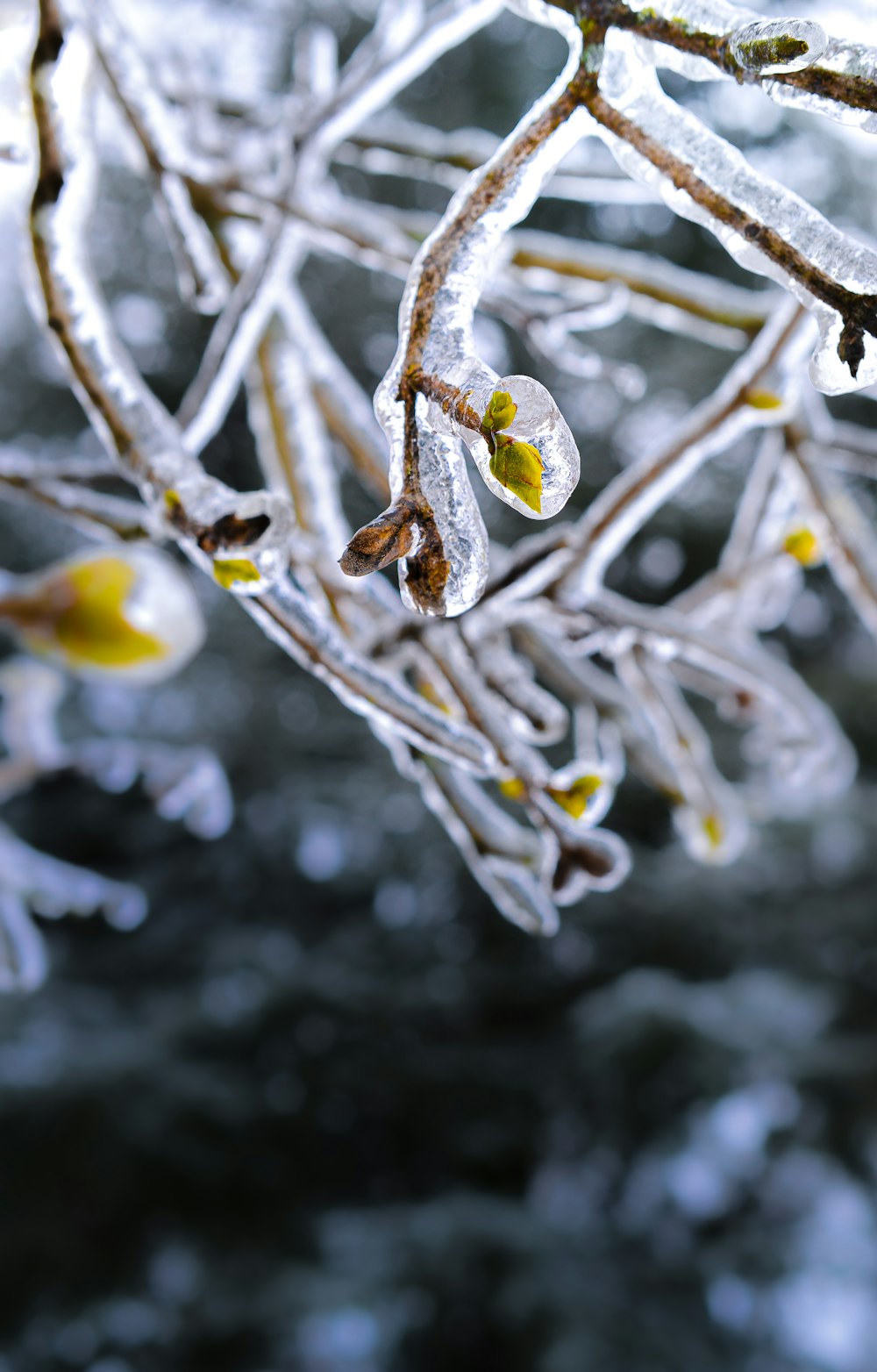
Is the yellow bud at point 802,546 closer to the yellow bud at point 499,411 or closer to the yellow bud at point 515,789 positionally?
the yellow bud at point 515,789

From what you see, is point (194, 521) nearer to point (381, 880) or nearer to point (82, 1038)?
point (82, 1038)

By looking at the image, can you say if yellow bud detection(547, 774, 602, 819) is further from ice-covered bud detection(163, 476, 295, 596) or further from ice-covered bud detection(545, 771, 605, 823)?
ice-covered bud detection(163, 476, 295, 596)

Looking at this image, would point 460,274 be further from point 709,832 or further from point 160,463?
point 709,832

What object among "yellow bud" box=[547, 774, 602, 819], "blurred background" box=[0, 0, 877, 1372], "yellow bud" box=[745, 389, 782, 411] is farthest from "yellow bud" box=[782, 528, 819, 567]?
"blurred background" box=[0, 0, 877, 1372]

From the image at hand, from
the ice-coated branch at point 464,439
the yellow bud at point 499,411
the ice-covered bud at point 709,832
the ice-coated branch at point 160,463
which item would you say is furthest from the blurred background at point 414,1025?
the yellow bud at point 499,411

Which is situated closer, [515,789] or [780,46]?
[780,46]

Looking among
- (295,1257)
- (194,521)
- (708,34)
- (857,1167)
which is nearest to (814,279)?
(708,34)

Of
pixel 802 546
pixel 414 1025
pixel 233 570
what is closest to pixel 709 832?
pixel 802 546
